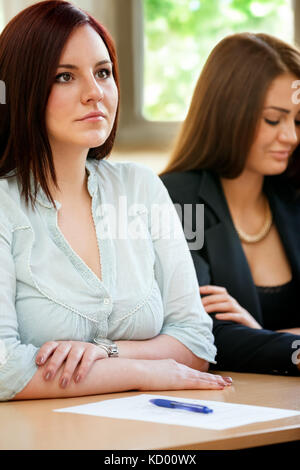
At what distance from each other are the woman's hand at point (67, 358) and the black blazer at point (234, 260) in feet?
1.64

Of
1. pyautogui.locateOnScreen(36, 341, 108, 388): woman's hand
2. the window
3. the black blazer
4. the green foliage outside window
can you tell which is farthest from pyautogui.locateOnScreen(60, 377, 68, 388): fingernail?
the green foliage outside window

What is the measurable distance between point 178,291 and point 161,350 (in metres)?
0.17

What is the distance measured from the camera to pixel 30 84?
5.60 feet

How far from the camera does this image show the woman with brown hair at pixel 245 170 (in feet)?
7.61

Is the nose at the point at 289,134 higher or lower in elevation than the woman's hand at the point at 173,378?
higher

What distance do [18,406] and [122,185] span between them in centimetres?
67

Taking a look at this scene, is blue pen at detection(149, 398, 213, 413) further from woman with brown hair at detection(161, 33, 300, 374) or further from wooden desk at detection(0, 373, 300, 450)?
woman with brown hair at detection(161, 33, 300, 374)

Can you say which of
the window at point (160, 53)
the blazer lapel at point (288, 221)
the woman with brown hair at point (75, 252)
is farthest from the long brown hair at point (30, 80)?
the window at point (160, 53)

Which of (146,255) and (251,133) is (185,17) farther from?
(146,255)

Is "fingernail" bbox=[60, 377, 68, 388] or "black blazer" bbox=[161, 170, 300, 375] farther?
"black blazer" bbox=[161, 170, 300, 375]

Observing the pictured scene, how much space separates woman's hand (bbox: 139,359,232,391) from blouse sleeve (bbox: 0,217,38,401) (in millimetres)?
234

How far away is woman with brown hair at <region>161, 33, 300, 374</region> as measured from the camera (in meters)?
2.32

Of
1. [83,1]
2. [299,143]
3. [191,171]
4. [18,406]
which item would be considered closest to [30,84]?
[18,406]

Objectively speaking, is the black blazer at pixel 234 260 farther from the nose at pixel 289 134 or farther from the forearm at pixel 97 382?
the forearm at pixel 97 382
